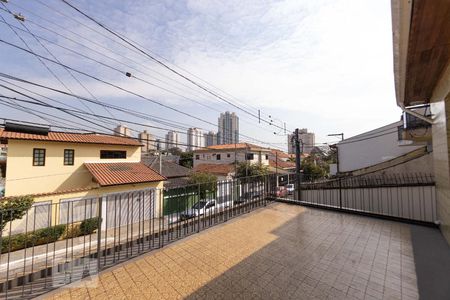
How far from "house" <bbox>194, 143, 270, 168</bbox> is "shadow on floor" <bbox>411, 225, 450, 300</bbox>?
2919 centimetres

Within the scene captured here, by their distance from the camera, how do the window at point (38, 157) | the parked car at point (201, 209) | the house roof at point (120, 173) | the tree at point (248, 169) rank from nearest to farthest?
the parked car at point (201, 209), the window at point (38, 157), the house roof at point (120, 173), the tree at point (248, 169)

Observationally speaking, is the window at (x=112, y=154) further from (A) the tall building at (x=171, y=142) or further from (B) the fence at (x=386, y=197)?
(B) the fence at (x=386, y=197)

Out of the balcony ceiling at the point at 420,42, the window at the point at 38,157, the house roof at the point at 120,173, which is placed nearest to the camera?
the balcony ceiling at the point at 420,42

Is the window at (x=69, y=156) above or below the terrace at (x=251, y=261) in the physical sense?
above

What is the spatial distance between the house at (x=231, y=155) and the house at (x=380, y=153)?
14.5 m

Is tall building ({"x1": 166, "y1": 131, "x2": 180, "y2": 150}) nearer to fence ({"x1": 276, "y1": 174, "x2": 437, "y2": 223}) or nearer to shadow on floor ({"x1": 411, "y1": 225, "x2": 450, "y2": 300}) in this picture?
fence ({"x1": 276, "y1": 174, "x2": 437, "y2": 223})

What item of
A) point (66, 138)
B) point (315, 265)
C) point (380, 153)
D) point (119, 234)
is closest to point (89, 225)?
point (119, 234)

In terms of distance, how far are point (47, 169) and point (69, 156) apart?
1351mm

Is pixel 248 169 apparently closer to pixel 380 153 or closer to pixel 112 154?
pixel 380 153

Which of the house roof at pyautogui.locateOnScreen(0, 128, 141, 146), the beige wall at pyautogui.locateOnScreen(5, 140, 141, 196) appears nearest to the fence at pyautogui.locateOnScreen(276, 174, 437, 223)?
the house roof at pyautogui.locateOnScreen(0, 128, 141, 146)

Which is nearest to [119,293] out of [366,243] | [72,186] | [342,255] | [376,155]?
[342,255]

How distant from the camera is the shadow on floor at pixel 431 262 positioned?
104 inches

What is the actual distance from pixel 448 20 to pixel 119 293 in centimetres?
443

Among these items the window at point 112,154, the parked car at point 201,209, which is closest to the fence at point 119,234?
the parked car at point 201,209
